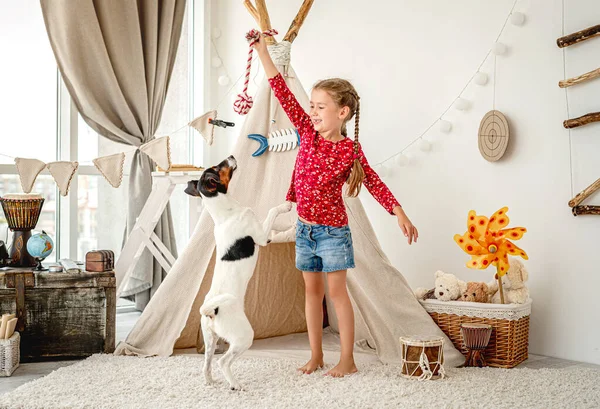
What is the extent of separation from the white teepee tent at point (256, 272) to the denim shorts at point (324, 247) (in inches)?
11.0

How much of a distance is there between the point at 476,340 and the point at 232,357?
3.38 ft

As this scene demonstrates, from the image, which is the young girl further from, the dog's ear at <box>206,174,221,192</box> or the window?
the window

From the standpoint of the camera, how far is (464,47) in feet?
10.5

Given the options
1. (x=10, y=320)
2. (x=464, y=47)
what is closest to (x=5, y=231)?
(x=10, y=320)

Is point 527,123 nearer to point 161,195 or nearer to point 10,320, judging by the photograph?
point 161,195

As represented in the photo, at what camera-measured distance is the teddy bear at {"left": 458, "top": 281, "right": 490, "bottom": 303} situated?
2.76 m

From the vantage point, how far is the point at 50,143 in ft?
12.2

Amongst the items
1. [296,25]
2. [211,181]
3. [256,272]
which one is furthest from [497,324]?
[296,25]

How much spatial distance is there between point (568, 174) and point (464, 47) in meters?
0.83

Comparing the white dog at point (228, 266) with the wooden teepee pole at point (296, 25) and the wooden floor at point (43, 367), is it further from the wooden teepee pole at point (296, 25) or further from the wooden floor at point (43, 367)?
the wooden teepee pole at point (296, 25)

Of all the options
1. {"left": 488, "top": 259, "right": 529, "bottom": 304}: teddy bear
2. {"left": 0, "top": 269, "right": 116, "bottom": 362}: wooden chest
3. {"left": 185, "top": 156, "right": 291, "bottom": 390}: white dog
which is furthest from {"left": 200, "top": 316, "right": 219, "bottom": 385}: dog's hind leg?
{"left": 488, "top": 259, "right": 529, "bottom": 304}: teddy bear

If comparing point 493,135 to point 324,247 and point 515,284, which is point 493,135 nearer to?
point 515,284

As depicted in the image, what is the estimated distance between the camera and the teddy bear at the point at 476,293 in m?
2.76

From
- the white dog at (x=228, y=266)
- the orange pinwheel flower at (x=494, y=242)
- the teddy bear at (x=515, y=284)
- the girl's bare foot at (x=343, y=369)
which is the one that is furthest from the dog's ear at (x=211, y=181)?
the teddy bear at (x=515, y=284)
